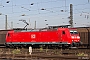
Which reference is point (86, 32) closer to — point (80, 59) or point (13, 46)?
point (13, 46)

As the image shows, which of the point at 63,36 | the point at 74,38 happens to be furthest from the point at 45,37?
the point at 74,38

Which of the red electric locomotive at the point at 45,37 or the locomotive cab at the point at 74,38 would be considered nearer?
the locomotive cab at the point at 74,38

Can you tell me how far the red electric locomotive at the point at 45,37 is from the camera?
2811cm

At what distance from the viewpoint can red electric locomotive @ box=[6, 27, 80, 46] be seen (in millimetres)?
28109

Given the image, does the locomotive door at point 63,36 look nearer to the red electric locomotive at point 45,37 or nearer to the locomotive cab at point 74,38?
the red electric locomotive at point 45,37

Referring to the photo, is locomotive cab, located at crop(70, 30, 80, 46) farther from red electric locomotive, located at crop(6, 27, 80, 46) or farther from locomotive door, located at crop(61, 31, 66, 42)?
locomotive door, located at crop(61, 31, 66, 42)

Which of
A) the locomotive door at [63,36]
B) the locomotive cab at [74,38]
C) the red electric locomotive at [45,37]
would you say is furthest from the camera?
the locomotive door at [63,36]

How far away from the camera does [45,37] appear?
3012 cm

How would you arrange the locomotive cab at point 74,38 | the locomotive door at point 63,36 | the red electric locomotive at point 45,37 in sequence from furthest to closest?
the locomotive door at point 63,36
the red electric locomotive at point 45,37
the locomotive cab at point 74,38

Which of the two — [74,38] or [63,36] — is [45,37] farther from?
[74,38]

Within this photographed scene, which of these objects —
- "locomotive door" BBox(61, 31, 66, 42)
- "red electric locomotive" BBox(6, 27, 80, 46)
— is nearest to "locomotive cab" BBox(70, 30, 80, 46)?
"red electric locomotive" BBox(6, 27, 80, 46)

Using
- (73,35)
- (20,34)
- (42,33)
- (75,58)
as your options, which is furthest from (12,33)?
(75,58)

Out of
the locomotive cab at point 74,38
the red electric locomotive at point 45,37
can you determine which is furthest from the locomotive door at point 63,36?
the locomotive cab at point 74,38

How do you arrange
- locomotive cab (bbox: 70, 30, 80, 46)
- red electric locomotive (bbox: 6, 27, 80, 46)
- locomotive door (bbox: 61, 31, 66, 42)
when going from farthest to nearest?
locomotive door (bbox: 61, 31, 66, 42)
red electric locomotive (bbox: 6, 27, 80, 46)
locomotive cab (bbox: 70, 30, 80, 46)
